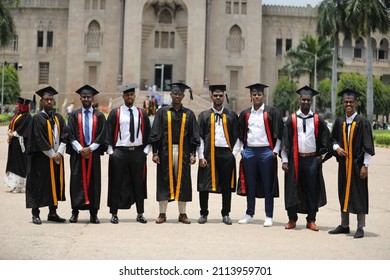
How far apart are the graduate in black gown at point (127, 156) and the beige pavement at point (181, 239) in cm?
39

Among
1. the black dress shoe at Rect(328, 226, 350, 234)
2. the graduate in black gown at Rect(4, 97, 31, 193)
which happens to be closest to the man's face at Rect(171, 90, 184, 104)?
the black dress shoe at Rect(328, 226, 350, 234)

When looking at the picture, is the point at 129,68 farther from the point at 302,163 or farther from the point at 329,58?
the point at 302,163

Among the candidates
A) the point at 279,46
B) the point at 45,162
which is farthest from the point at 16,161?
the point at 279,46

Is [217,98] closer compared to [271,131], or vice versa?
[271,131]

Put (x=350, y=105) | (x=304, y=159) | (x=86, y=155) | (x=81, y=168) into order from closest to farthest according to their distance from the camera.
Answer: (x=350, y=105)
(x=304, y=159)
(x=86, y=155)
(x=81, y=168)

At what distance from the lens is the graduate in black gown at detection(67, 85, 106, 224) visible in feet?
34.1

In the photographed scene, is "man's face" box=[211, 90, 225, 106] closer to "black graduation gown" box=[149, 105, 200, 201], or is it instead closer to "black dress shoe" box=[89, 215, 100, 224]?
"black graduation gown" box=[149, 105, 200, 201]

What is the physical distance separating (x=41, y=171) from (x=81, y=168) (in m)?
0.60

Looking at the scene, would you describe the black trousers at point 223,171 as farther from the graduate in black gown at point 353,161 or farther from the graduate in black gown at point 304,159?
A: the graduate in black gown at point 353,161

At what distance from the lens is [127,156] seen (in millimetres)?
10562

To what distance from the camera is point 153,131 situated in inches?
415

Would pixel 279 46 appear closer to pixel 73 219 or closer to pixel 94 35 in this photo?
pixel 94 35

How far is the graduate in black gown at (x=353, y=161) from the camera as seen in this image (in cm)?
973
